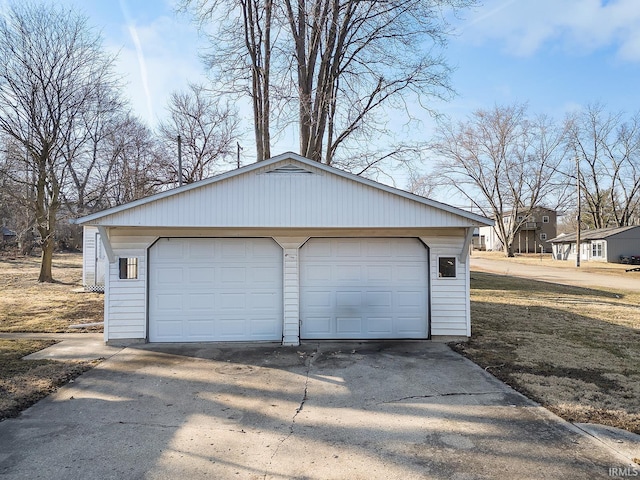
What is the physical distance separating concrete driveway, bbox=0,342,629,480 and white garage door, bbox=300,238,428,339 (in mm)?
1631

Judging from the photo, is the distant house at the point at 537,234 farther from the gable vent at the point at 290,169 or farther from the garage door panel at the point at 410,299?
the gable vent at the point at 290,169

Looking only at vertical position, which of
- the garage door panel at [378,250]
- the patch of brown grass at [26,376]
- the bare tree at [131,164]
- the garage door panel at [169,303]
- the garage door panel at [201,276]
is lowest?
the patch of brown grass at [26,376]

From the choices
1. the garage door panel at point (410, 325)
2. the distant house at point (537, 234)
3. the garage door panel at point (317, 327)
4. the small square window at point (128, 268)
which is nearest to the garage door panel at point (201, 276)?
the small square window at point (128, 268)

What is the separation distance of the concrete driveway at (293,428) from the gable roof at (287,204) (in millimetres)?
2468

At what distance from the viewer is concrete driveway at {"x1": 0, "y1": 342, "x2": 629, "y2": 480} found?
3287 millimetres

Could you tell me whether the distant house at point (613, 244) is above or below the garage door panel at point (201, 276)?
above

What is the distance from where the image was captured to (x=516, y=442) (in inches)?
146

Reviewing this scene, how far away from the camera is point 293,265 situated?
301 inches

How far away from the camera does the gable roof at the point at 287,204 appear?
698cm

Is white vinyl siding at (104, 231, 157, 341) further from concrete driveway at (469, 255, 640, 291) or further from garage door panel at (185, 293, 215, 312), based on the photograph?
concrete driveway at (469, 255, 640, 291)

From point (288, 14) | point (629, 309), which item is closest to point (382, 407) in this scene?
point (629, 309)

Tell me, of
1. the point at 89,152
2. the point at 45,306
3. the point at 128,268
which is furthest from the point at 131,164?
the point at 128,268

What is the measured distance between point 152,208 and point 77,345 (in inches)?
118

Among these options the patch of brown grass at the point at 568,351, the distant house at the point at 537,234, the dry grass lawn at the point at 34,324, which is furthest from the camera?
the distant house at the point at 537,234
